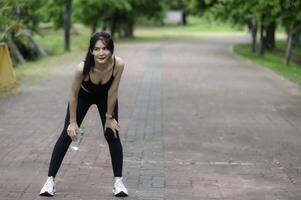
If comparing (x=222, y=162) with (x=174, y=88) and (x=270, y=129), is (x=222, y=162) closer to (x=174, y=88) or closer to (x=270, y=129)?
(x=270, y=129)

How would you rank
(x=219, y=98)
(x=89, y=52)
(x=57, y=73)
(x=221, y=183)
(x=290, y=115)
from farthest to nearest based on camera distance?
(x=57, y=73) < (x=219, y=98) < (x=290, y=115) < (x=221, y=183) < (x=89, y=52)

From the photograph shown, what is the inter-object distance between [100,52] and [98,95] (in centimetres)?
50

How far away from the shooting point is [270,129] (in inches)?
386

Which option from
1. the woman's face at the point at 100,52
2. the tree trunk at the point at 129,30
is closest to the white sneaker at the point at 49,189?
the woman's face at the point at 100,52

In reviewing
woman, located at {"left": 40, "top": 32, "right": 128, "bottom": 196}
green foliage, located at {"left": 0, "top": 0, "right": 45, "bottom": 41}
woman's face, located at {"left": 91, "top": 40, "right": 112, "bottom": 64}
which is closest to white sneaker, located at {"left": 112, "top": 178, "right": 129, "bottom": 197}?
woman, located at {"left": 40, "top": 32, "right": 128, "bottom": 196}

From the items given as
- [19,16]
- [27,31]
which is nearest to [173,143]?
[19,16]

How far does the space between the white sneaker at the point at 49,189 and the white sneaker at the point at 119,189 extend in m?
0.57

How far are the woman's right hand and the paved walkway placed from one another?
0.60 m

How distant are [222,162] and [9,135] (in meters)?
3.15

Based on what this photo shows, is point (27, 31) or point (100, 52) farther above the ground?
point (100, 52)

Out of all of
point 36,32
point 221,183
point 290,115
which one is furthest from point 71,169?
point 36,32

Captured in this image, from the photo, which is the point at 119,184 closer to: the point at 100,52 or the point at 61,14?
the point at 100,52

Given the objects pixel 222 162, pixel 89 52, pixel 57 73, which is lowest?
pixel 57 73

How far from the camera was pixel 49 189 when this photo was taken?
592 cm
